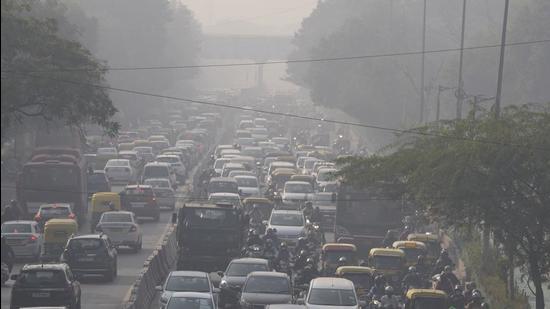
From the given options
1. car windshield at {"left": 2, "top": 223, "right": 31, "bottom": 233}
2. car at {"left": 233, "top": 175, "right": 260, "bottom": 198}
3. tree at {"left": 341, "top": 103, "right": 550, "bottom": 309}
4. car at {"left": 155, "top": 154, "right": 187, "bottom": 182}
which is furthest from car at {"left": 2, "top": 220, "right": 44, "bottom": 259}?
car at {"left": 155, "top": 154, "right": 187, "bottom": 182}

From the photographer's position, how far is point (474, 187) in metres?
31.9

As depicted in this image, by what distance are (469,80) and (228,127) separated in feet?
144

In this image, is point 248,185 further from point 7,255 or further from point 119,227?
point 7,255

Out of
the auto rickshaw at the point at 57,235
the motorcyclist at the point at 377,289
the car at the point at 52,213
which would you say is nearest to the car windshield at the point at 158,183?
the car at the point at 52,213

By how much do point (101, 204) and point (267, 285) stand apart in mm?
19439

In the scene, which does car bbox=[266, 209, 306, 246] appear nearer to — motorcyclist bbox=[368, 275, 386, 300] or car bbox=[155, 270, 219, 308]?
motorcyclist bbox=[368, 275, 386, 300]

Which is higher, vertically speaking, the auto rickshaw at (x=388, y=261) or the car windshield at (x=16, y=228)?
the car windshield at (x=16, y=228)

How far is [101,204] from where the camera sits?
4872 centimetres

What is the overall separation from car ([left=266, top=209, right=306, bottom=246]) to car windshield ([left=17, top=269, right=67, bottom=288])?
16033 mm

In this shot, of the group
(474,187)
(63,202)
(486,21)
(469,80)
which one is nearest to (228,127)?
(486,21)

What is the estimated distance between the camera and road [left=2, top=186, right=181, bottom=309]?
32.2 m

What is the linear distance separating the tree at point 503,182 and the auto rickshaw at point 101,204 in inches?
679

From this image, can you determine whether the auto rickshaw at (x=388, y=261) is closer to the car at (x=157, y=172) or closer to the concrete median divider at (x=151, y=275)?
A: the concrete median divider at (x=151, y=275)

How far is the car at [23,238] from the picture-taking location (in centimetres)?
3944
